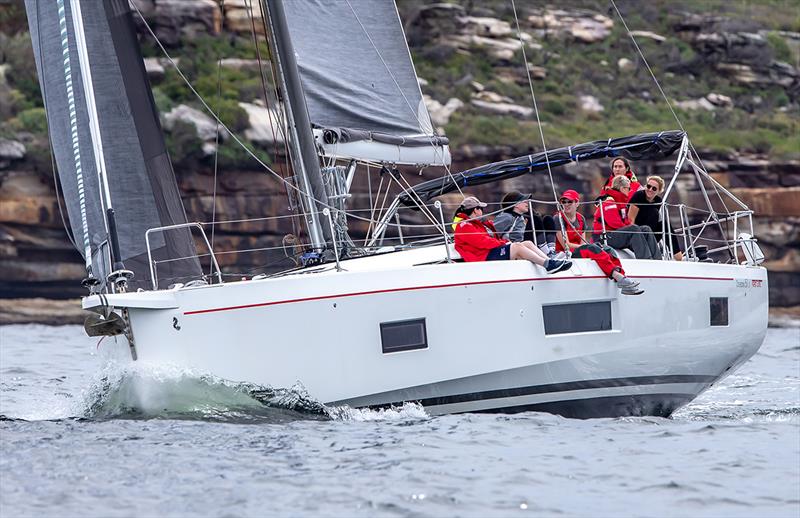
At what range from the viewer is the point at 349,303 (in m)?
11.4

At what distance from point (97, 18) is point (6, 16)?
37.2 m

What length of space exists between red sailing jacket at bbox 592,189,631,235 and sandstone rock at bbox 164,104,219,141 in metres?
23.9

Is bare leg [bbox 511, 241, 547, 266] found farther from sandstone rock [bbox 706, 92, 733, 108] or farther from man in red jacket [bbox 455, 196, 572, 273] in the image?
sandstone rock [bbox 706, 92, 733, 108]

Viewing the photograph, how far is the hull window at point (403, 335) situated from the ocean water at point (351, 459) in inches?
24.0

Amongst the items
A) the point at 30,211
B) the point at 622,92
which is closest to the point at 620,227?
the point at 30,211

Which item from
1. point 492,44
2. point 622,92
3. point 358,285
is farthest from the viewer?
point 622,92

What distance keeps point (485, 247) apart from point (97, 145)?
371cm

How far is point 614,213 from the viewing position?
13.5 meters

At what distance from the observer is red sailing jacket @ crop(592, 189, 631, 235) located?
1335 cm

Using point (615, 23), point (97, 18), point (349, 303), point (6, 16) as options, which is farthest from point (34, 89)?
point (349, 303)

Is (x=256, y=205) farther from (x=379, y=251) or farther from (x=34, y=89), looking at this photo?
(x=379, y=251)

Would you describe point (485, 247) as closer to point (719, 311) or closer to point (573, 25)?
point (719, 311)

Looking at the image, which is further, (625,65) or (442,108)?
(625,65)

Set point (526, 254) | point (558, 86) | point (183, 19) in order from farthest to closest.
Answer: point (558, 86), point (183, 19), point (526, 254)
